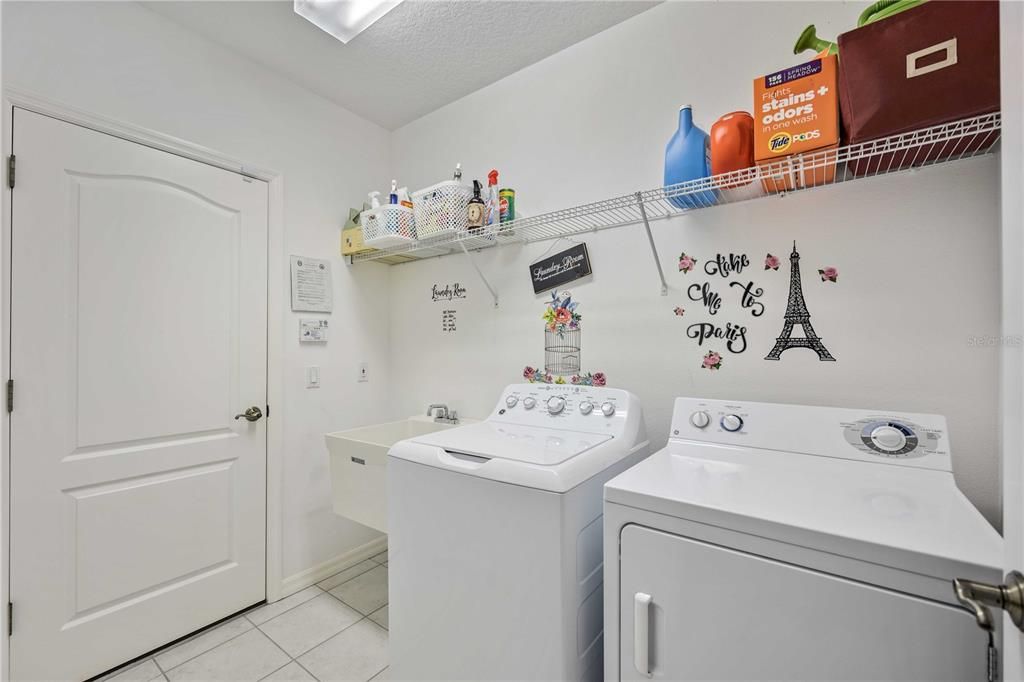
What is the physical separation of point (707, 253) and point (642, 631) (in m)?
1.28

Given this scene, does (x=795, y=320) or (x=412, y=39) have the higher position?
(x=412, y=39)

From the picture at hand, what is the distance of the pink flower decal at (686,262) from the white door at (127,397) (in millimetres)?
1990

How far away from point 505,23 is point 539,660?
2.34 meters

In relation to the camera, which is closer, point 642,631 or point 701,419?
point 642,631

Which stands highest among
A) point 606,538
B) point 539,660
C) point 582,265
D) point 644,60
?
point 644,60

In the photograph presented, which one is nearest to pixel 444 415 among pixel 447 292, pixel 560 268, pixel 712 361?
pixel 447 292

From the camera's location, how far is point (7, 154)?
5.04 ft

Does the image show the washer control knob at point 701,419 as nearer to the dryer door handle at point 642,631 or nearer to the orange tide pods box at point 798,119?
the dryer door handle at point 642,631

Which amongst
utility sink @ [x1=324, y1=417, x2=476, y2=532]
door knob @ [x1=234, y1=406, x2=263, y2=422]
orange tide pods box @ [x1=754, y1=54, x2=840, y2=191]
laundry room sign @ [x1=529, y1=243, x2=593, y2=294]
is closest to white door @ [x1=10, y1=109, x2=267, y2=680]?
door knob @ [x1=234, y1=406, x2=263, y2=422]

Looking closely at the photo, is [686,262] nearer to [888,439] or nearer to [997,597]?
[888,439]

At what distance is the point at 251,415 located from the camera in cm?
213

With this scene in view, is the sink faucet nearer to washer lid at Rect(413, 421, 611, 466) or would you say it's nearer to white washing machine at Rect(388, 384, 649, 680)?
washer lid at Rect(413, 421, 611, 466)

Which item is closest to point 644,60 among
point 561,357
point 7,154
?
point 561,357

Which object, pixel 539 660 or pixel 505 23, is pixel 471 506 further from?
pixel 505 23
